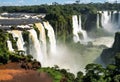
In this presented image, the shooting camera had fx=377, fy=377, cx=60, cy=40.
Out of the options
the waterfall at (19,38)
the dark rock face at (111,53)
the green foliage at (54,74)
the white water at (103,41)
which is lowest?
the white water at (103,41)

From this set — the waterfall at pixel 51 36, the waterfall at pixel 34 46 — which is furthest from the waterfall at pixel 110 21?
the waterfall at pixel 34 46

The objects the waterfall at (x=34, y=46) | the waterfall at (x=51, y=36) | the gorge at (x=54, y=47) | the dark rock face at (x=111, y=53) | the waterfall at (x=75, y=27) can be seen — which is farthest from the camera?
the waterfall at (x=75, y=27)

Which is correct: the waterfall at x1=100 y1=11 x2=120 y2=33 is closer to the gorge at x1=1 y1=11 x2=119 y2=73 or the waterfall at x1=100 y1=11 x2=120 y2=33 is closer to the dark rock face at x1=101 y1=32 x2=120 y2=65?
the gorge at x1=1 y1=11 x2=119 y2=73

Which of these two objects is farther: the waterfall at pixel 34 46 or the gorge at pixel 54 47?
the waterfall at pixel 34 46

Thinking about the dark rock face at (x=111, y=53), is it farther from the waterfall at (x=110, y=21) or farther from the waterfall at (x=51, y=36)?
the waterfall at (x=110, y=21)

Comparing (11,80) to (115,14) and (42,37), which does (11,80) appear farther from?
(115,14)

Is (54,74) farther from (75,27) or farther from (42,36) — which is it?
(75,27)

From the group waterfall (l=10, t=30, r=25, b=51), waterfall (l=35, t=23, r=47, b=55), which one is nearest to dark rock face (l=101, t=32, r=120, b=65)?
waterfall (l=35, t=23, r=47, b=55)

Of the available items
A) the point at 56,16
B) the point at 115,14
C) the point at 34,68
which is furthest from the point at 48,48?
the point at 115,14
